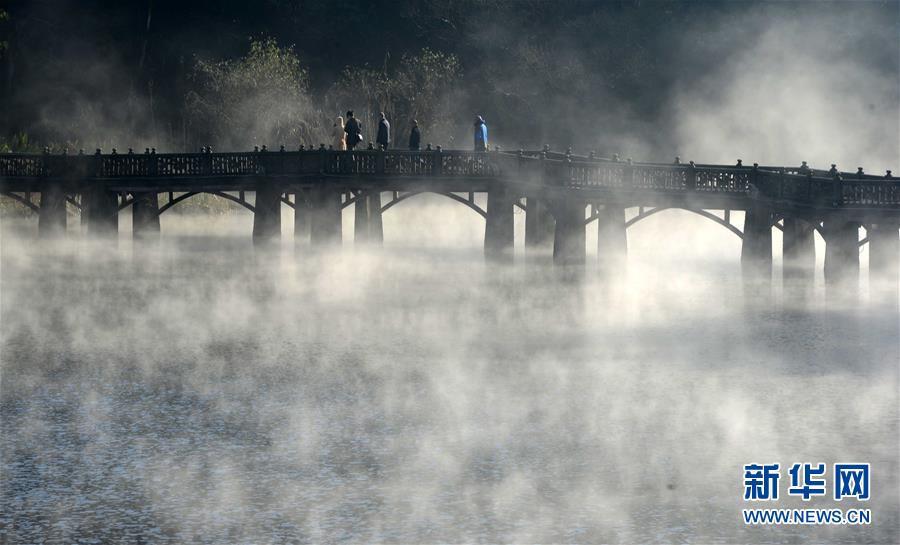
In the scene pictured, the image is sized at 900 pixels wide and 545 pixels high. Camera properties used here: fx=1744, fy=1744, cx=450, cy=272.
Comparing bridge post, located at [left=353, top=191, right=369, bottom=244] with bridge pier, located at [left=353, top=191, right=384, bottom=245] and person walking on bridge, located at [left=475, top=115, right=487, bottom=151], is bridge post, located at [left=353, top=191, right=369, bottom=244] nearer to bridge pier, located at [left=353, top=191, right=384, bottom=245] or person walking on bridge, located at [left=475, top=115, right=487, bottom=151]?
bridge pier, located at [left=353, top=191, right=384, bottom=245]

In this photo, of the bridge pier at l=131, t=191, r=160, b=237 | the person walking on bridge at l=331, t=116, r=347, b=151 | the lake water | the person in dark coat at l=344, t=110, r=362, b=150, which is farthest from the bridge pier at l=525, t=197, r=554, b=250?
the bridge pier at l=131, t=191, r=160, b=237

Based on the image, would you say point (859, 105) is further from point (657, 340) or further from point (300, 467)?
point (300, 467)

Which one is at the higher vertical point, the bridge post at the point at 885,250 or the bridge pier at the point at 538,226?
the bridge pier at the point at 538,226

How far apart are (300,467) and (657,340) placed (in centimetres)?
1392

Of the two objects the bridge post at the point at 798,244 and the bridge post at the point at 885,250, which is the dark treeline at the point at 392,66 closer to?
the bridge post at the point at 798,244

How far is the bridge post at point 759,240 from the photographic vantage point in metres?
48.7

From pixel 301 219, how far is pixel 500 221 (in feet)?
31.9

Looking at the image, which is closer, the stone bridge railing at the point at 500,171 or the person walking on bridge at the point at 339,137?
the stone bridge railing at the point at 500,171

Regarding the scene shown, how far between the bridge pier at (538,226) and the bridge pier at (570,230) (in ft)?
25.1

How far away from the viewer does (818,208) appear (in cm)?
4391

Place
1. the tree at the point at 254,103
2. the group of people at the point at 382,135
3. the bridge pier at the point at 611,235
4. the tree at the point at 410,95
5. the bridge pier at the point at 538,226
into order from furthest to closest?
the tree at the point at 410,95 < the tree at the point at 254,103 < the bridge pier at the point at 538,226 < the group of people at the point at 382,135 < the bridge pier at the point at 611,235

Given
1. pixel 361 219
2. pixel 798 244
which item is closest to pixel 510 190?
pixel 361 219

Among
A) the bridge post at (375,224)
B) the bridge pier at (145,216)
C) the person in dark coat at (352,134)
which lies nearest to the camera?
the person in dark coat at (352,134)

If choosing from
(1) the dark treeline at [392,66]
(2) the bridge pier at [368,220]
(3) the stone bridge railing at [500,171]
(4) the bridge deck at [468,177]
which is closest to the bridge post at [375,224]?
(2) the bridge pier at [368,220]
